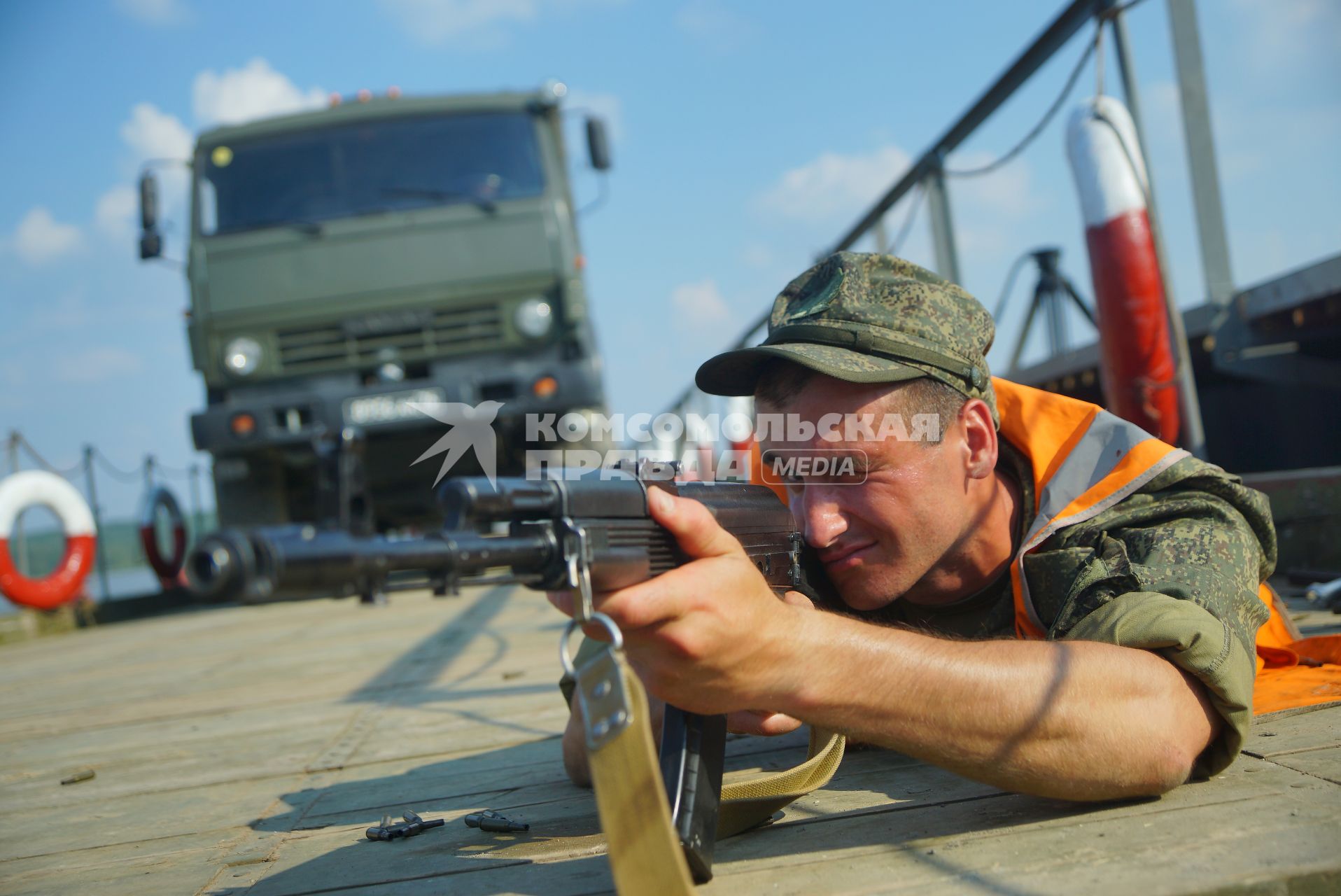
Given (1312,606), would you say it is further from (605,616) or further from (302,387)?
(302,387)

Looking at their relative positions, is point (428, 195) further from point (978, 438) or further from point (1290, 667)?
point (1290, 667)

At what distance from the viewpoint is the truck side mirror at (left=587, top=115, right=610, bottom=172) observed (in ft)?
23.9

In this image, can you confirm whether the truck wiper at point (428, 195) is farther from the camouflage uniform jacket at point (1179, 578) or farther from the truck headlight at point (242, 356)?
the camouflage uniform jacket at point (1179, 578)

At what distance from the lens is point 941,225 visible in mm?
6012

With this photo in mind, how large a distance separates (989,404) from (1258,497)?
513mm

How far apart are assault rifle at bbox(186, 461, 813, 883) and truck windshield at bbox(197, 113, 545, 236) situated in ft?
18.8

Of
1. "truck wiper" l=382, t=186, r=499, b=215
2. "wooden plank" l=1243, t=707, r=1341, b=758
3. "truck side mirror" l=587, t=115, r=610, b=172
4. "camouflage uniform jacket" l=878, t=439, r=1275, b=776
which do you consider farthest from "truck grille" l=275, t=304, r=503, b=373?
"wooden plank" l=1243, t=707, r=1341, b=758

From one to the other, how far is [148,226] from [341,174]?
143cm

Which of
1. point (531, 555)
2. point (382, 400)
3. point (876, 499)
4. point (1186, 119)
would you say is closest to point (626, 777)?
point (531, 555)

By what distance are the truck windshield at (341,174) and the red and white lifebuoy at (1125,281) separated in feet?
13.4

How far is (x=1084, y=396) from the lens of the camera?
249 inches

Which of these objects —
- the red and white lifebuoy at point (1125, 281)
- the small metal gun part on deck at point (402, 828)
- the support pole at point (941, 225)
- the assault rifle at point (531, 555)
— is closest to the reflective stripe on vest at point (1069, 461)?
the assault rifle at point (531, 555)

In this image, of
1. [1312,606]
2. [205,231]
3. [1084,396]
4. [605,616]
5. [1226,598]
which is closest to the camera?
[605,616]

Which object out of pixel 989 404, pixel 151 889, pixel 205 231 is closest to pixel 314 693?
pixel 151 889
